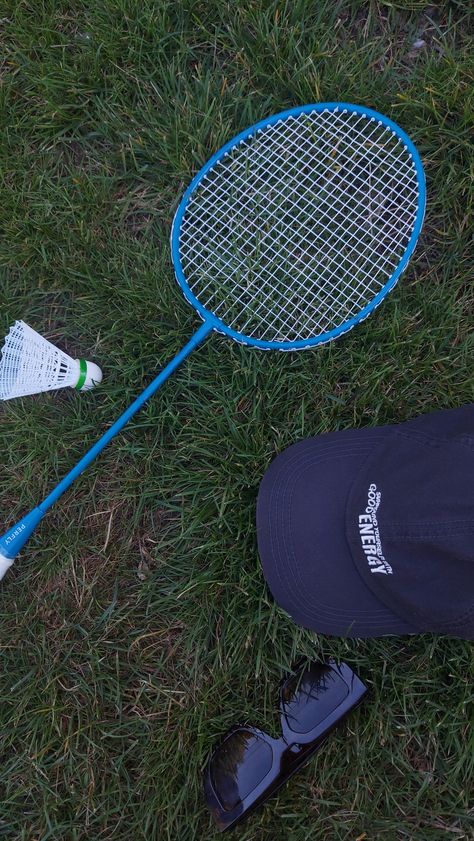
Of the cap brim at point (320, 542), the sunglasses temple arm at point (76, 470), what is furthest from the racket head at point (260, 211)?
the cap brim at point (320, 542)

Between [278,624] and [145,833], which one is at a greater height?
[278,624]

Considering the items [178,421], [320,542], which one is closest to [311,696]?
[320,542]

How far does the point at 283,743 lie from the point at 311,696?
0.56 ft

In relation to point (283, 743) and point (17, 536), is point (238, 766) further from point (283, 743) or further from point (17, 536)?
point (17, 536)

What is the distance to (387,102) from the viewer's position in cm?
223

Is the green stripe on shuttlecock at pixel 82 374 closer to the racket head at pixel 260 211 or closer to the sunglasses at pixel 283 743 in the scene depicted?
the racket head at pixel 260 211

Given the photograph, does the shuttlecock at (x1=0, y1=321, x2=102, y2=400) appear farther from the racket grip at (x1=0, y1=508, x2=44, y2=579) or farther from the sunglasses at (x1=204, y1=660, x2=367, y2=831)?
the sunglasses at (x1=204, y1=660, x2=367, y2=831)

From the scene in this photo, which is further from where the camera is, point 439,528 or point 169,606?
point 169,606

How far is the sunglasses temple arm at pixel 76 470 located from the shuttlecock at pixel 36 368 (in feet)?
0.68

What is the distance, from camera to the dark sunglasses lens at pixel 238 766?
6.63 ft

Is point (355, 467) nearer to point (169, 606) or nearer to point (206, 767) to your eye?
point (169, 606)

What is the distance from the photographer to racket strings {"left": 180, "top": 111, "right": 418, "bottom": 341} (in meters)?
2.12

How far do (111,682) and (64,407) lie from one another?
965 millimetres

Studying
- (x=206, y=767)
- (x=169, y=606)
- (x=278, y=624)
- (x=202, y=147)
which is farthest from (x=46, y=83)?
(x=206, y=767)
